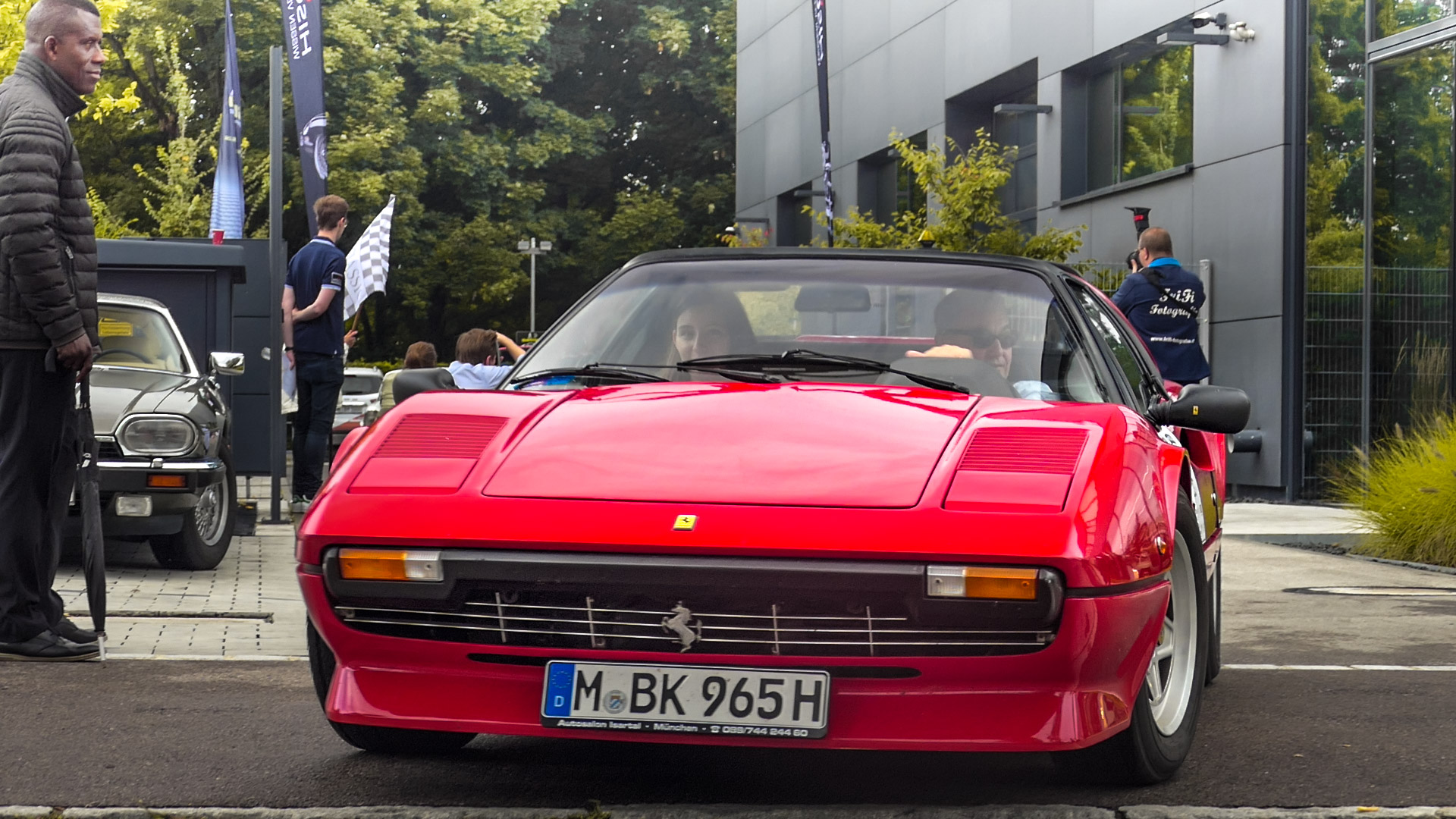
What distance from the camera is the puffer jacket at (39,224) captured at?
5.29 meters

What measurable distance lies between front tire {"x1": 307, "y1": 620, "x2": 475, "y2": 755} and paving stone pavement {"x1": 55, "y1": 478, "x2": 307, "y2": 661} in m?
1.84

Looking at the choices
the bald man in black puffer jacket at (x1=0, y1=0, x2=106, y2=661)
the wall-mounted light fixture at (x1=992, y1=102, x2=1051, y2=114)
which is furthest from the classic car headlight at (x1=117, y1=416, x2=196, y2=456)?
the wall-mounted light fixture at (x1=992, y1=102, x2=1051, y2=114)

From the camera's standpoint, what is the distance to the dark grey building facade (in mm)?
14484

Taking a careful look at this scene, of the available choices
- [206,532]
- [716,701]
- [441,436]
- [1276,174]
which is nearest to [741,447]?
[716,701]

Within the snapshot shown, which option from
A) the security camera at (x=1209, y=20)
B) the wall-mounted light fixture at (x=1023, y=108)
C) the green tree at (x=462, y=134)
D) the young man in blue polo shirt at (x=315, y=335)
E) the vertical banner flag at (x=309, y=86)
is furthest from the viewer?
the green tree at (x=462, y=134)

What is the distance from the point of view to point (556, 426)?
3703 mm

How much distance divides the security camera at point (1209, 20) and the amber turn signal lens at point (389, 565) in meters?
14.4

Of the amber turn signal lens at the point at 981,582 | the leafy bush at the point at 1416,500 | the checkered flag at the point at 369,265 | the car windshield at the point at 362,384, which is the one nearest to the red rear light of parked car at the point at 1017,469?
the amber turn signal lens at the point at 981,582

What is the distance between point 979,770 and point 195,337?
28.9 ft

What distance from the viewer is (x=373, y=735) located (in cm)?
405

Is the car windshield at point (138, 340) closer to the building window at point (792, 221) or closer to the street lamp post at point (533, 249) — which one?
the building window at point (792, 221)

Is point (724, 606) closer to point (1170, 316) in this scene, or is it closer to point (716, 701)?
point (716, 701)

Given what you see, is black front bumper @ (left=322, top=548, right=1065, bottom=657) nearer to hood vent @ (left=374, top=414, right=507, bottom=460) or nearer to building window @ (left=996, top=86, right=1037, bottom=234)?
hood vent @ (left=374, top=414, right=507, bottom=460)

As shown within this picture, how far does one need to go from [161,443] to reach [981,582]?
5.91m
